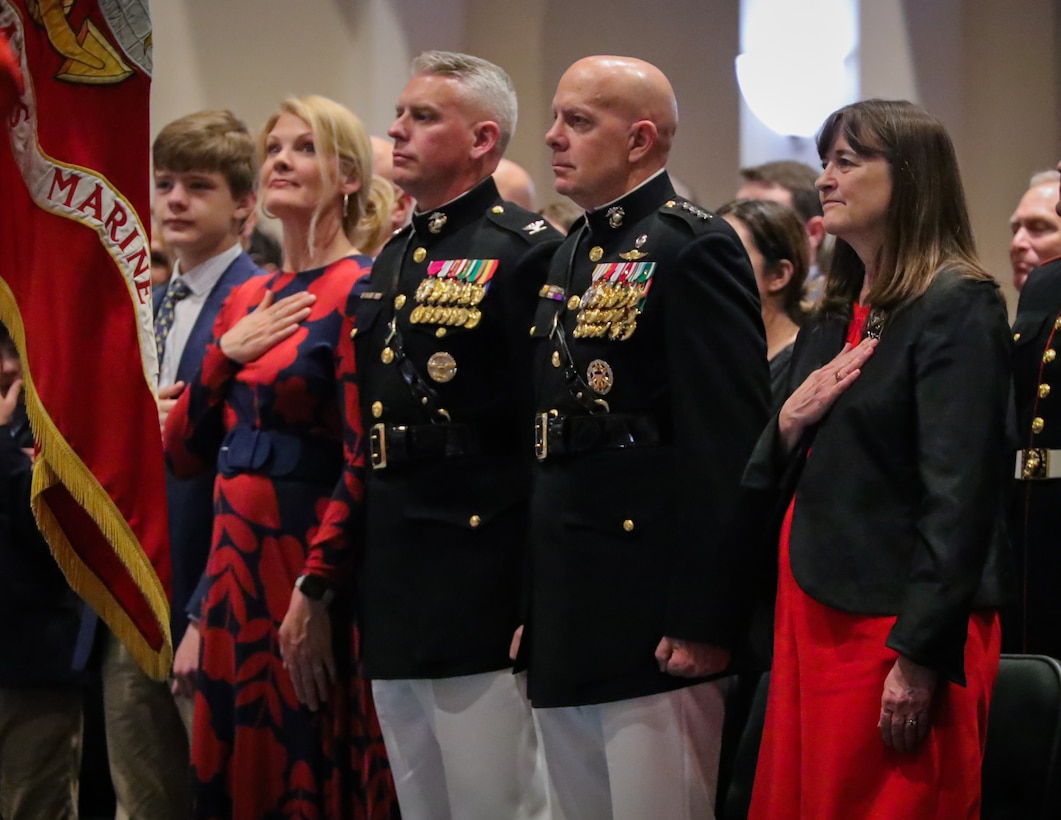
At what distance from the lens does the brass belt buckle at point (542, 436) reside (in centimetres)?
258

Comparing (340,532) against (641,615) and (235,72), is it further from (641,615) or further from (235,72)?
(235,72)

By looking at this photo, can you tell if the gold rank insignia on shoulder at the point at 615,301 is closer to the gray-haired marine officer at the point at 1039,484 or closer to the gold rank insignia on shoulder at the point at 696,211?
the gold rank insignia on shoulder at the point at 696,211

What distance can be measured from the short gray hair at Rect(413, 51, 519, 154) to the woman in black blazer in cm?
88

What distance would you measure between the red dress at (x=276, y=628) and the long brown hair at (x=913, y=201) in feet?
4.19

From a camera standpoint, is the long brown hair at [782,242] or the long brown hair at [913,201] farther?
the long brown hair at [782,242]

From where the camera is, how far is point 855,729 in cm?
214

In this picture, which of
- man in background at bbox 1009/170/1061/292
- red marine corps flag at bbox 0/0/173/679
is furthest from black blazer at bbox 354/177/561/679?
man in background at bbox 1009/170/1061/292

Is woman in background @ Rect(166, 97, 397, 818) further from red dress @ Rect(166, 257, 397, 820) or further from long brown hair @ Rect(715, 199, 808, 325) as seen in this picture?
long brown hair @ Rect(715, 199, 808, 325)

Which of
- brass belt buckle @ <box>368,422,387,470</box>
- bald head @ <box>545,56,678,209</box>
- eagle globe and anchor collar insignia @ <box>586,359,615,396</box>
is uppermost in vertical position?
bald head @ <box>545,56,678,209</box>

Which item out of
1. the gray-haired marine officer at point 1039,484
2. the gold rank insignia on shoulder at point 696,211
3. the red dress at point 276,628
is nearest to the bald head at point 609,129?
the gold rank insignia on shoulder at point 696,211

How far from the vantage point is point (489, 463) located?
9.25ft

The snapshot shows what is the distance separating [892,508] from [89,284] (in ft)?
4.58

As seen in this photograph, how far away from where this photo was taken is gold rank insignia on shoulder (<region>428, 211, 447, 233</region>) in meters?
2.99

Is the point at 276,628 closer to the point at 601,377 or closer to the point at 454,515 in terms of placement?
the point at 454,515
